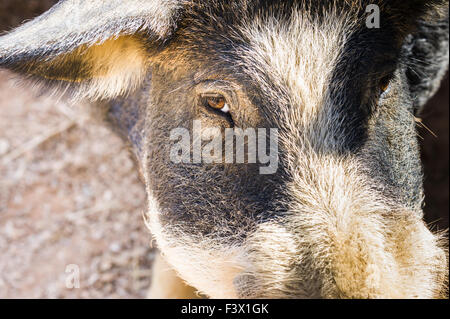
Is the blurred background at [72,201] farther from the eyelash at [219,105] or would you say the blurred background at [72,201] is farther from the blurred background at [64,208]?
the eyelash at [219,105]

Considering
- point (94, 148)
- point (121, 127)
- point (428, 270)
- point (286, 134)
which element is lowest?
point (428, 270)

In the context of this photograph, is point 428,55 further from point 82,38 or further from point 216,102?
point 82,38

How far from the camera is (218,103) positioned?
6.61 ft

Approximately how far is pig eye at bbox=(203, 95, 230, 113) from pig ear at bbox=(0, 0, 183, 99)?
0.31 m

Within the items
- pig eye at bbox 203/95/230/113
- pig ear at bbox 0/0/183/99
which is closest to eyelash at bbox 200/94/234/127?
pig eye at bbox 203/95/230/113

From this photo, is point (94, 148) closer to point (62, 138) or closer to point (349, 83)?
point (62, 138)

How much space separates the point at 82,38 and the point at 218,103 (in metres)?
0.57

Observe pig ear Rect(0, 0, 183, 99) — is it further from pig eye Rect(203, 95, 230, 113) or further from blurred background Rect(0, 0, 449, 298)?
blurred background Rect(0, 0, 449, 298)

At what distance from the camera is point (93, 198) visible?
4000mm

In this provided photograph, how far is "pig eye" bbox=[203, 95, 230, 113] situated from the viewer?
2.00 meters

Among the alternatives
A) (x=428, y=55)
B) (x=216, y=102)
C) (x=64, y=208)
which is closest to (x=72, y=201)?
(x=64, y=208)

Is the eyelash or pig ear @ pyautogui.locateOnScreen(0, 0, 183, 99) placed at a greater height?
pig ear @ pyautogui.locateOnScreen(0, 0, 183, 99)
